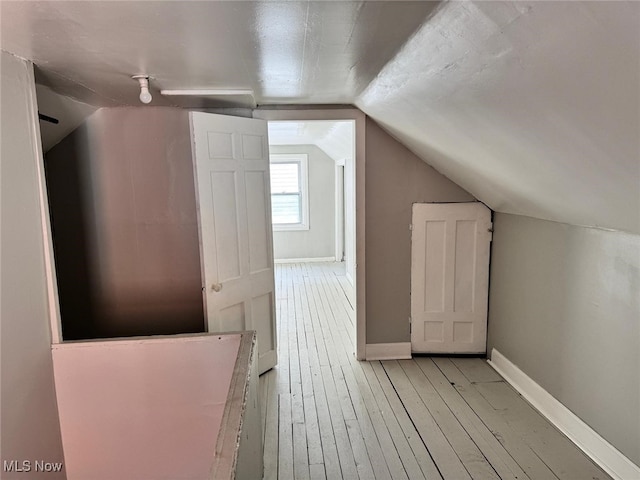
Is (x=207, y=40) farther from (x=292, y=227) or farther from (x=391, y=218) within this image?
(x=292, y=227)

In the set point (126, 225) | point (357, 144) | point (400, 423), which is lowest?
point (400, 423)

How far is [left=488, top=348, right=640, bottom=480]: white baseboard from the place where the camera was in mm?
1960

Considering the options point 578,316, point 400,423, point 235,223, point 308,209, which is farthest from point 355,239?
point 308,209

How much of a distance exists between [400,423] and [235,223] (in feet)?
5.71

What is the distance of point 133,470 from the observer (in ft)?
6.66

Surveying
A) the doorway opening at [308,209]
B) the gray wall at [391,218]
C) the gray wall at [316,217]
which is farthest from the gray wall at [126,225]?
the gray wall at [316,217]

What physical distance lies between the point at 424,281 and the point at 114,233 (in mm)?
2543

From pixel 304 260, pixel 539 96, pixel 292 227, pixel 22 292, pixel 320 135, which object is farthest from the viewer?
pixel 304 260

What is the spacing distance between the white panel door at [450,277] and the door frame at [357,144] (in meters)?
0.44

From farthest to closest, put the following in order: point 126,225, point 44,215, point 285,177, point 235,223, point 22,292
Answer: point 285,177
point 126,225
point 235,223
point 44,215
point 22,292

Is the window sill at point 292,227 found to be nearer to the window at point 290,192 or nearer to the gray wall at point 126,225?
the window at point 290,192

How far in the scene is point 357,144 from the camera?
3117mm

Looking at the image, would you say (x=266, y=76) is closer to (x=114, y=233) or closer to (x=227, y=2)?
(x=227, y=2)

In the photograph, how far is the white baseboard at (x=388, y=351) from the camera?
133 inches
